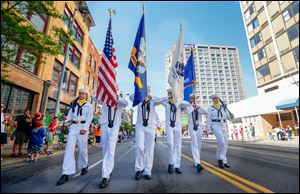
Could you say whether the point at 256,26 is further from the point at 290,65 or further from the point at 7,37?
the point at 7,37

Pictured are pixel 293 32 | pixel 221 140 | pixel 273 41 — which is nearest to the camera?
pixel 221 140

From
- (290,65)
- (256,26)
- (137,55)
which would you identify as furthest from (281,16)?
(137,55)

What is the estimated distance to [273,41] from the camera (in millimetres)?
34344

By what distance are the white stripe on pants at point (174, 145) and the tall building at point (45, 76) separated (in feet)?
20.6

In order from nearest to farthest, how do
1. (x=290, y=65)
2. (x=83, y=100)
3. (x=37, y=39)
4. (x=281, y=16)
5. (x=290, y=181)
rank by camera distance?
(x=290, y=181), (x=83, y=100), (x=37, y=39), (x=290, y=65), (x=281, y=16)

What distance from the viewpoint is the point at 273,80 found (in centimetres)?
3362

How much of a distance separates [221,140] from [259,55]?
40509 mm

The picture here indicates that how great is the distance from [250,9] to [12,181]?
163 ft

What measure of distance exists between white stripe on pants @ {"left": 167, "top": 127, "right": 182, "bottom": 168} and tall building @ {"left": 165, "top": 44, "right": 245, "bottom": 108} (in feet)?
381

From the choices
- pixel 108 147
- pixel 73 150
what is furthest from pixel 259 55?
pixel 73 150

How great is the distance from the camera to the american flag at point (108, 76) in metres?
4.42

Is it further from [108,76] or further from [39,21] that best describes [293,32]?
[108,76]

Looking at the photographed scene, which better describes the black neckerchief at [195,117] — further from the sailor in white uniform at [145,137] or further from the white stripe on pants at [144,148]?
the white stripe on pants at [144,148]

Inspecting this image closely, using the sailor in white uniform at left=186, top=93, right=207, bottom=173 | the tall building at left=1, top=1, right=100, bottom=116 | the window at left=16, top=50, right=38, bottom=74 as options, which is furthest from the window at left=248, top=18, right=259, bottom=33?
the window at left=16, top=50, right=38, bottom=74
